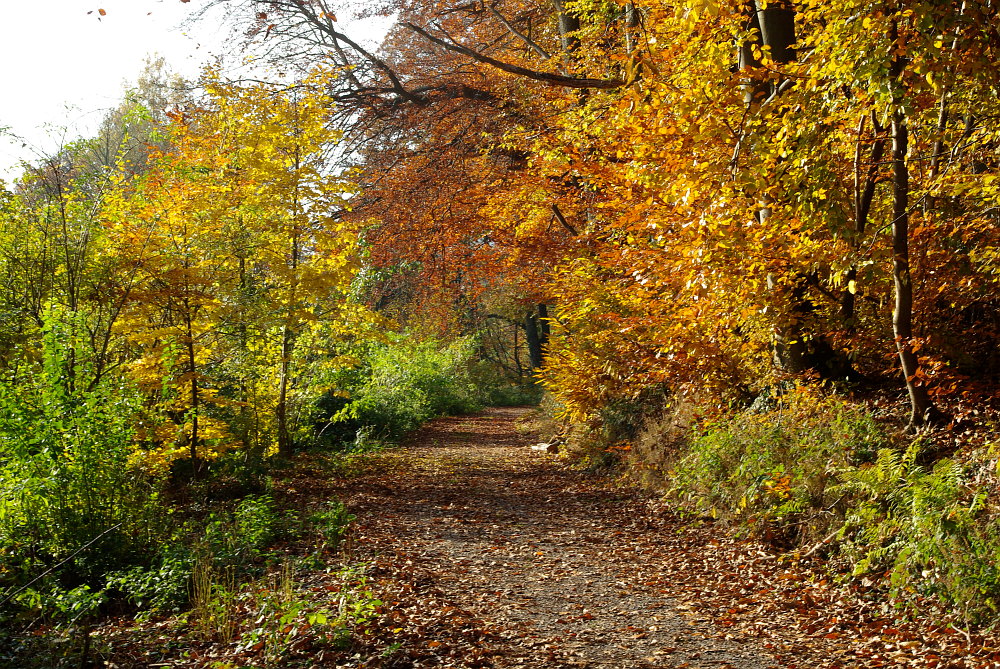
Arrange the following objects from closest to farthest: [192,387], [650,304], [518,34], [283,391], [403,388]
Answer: [650,304] < [192,387] < [283,391] < [518,34] < [403,388]

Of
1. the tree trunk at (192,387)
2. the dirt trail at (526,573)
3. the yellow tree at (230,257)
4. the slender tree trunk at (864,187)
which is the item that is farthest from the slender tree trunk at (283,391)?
the slender tree trunk at (864,187)

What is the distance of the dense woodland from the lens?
17.5 ft

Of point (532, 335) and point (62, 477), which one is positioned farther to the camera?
point (532, 335)

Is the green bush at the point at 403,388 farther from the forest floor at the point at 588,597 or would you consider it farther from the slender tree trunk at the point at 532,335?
the forest floor at the point at 588,597

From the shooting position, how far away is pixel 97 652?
178 inches

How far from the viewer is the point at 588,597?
19.1 ft

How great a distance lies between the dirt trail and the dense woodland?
83 centimetres

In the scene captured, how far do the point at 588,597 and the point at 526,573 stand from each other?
0.82m

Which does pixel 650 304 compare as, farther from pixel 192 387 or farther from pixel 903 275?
pixel 192 387

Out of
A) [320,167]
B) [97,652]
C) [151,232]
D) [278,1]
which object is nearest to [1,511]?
[97,652]

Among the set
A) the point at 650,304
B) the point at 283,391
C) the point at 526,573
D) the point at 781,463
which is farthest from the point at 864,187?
the point at 283,391

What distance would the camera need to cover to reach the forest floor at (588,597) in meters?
4.44

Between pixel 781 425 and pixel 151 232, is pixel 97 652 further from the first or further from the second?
pixel 781 425

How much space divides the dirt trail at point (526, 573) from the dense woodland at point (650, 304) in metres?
0.83
